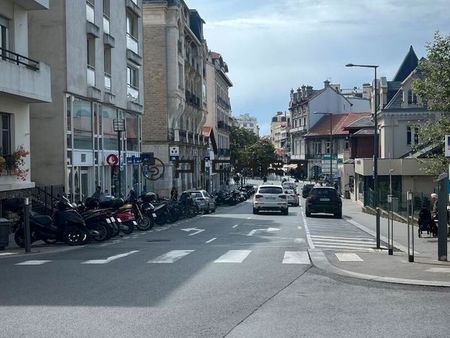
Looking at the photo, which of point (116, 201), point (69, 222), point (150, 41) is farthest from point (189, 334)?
point (150, 41)

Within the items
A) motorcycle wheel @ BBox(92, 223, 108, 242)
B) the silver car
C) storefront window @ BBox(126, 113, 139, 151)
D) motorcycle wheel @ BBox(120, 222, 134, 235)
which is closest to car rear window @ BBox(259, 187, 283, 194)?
the silver car

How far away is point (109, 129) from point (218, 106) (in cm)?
5640

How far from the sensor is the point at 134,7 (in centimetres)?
4278

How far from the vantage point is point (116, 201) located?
2383cm

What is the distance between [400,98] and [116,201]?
1449 inches

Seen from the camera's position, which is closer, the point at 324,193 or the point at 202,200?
the point at 324,193

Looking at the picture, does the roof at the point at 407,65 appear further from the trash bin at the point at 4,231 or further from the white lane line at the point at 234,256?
the trash bin at the point at 4,231

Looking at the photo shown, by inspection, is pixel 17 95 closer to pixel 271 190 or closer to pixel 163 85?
pixel 271 190

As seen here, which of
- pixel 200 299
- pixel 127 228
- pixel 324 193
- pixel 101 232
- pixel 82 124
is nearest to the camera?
pixel 200 299

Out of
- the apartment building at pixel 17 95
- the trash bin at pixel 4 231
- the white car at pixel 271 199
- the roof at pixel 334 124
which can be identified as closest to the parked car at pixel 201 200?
the white car at pixel 271 199

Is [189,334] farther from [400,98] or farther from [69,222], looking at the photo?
[400,98]

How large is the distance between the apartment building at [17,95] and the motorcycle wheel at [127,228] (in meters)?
4.18

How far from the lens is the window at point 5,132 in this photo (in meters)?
24.4

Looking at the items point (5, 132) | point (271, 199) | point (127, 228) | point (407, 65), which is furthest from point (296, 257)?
point (407, 65)
